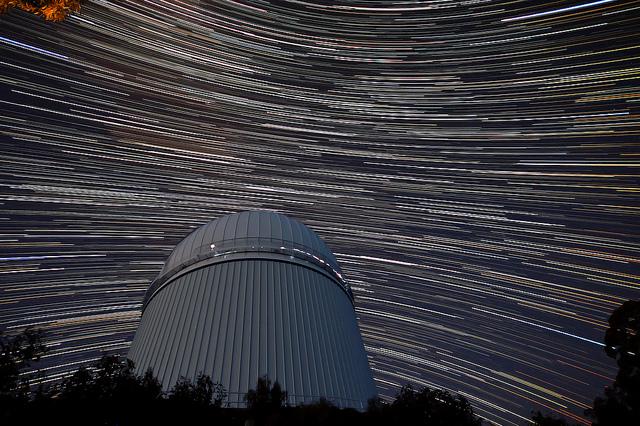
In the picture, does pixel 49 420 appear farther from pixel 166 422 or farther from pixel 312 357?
pixel 312 357

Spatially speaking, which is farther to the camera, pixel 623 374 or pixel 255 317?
pixel 255 317

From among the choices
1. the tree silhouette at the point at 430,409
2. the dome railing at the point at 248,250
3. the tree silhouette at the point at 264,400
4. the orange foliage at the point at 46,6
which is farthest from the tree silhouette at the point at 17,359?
the dome railing at the point at 248,250

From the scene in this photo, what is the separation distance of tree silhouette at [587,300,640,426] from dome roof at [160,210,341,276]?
8326mm

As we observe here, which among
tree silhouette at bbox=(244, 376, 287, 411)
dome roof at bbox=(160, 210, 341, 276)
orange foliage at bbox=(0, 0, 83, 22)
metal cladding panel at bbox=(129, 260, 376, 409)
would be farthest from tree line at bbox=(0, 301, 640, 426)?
dome roof at bbox=(160, 210, 341, 276)

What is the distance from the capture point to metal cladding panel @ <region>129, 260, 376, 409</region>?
357 inches

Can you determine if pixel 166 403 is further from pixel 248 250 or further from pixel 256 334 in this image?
pixel 248 250

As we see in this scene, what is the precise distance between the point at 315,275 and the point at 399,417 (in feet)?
24.6

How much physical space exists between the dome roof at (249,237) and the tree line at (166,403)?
6516mm

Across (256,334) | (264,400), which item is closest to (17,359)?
(264,400)

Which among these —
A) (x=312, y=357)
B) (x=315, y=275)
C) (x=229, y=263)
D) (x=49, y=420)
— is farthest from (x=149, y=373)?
(x=315, y=275)

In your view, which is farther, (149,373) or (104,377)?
(149,373)

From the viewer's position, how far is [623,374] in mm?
6156

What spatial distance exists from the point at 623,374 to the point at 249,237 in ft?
32.0

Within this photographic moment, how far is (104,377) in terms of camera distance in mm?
5227
